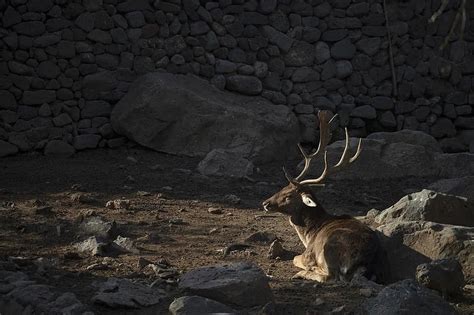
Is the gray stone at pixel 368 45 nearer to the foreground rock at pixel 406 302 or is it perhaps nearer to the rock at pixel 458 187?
the rock at pixel 458 187

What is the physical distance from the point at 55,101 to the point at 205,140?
2.33 m

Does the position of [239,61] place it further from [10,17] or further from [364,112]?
[10,17]

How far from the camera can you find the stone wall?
513 inches

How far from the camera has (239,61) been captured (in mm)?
13867

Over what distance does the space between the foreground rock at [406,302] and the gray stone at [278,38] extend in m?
8.31

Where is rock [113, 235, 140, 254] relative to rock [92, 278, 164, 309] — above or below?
below

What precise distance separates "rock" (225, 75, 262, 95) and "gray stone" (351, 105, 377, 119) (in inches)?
62.9

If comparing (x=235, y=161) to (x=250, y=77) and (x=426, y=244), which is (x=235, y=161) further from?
(x=426, y=244)

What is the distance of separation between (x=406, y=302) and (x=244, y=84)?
8.18m

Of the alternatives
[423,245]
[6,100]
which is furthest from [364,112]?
[423,245]

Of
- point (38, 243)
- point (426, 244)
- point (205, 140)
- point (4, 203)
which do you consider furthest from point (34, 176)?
point (426, 244)

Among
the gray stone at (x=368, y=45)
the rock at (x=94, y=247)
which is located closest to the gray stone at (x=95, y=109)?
the gray stone at (x=368, y=45)

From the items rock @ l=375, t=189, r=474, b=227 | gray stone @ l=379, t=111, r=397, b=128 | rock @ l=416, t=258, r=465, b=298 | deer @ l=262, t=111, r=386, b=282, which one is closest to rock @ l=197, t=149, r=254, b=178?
deer @ l=262, t=111, r=386, b=282

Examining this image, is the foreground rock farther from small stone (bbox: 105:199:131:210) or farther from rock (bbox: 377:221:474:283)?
small stone (bbox: 105:199:131:210)
